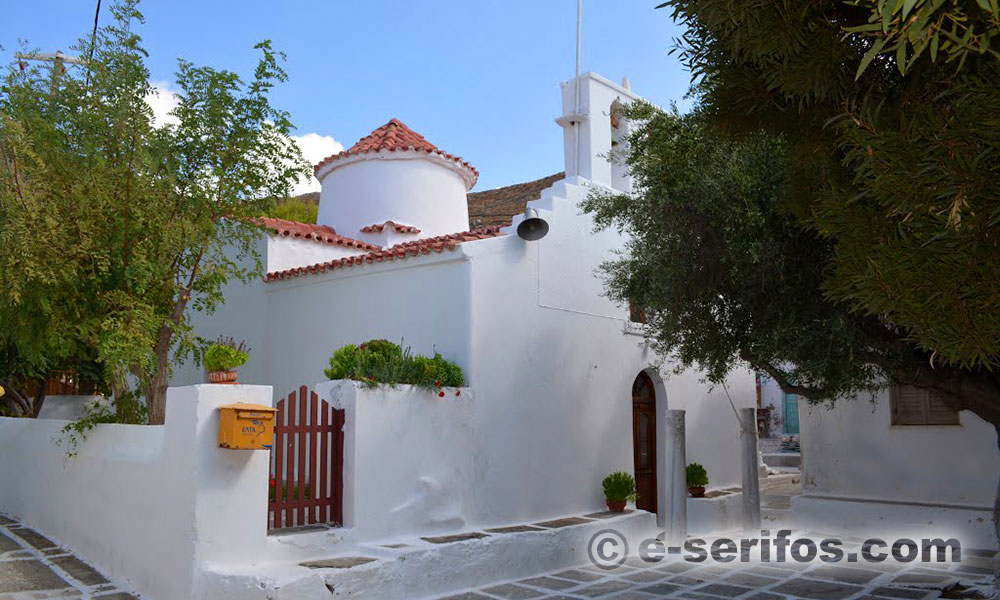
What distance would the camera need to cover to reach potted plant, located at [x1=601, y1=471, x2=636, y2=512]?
1104 centimetres

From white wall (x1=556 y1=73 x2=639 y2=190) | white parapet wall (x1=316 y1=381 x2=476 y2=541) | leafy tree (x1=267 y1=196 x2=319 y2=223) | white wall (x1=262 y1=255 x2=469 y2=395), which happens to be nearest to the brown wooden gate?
white parapet wall (x1=316 y1=381 x2=476 y2=541)

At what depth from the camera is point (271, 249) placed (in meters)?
12.3

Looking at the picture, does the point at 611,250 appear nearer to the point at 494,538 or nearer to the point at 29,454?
the point at 494,538

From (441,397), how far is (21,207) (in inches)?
184

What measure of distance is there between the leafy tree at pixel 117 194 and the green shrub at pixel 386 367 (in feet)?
5.85

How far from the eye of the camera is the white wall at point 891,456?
10664 mm

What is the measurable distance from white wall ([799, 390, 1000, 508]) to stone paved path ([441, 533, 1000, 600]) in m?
1.03

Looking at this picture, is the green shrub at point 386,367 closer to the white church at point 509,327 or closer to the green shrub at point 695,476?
the white church at point 509,327

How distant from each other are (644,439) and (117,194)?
8587mm

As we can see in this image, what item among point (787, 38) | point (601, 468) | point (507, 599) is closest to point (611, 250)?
point (601, 468)

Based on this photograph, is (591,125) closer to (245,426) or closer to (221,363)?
(221,363)

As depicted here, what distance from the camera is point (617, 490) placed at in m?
11.0

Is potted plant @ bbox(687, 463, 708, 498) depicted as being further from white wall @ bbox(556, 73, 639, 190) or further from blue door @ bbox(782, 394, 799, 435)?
blue door @ bbox(782, 394, 799, 435)

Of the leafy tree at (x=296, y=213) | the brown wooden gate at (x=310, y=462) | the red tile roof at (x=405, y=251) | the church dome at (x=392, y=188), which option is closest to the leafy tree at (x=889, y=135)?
the brown wooden gate at (x=310, y=462)
